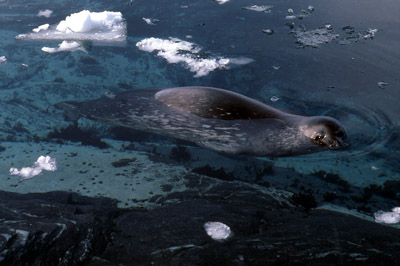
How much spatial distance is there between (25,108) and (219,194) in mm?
3875

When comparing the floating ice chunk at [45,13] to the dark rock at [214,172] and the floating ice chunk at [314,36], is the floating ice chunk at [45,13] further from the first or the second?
the dark rock at [214,172]

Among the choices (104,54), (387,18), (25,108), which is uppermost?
(387,18)

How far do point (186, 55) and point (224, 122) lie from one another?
287 centimetres

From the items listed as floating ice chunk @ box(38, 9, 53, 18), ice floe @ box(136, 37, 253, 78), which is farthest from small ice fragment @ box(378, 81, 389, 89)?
floating ice chunk @ box(38, 9, 53, 18)

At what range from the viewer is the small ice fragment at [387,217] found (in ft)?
7.72

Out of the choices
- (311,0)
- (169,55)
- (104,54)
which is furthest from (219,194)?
(311,0)

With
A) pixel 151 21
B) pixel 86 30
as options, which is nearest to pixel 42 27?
pixel 86 30

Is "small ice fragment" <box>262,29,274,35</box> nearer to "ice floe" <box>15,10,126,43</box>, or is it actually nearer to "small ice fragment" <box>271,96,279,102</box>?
"small ice fragment" <box>271,96,279,102</box>

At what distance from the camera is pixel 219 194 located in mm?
2746

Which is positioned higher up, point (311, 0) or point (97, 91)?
point (311, 0)

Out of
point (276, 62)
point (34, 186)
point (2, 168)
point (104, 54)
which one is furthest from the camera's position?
point (104, 54)

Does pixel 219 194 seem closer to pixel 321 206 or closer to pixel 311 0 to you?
pixel 321 206

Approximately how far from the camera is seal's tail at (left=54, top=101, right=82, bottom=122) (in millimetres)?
4525

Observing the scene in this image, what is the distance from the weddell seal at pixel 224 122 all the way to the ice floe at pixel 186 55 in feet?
4.38
